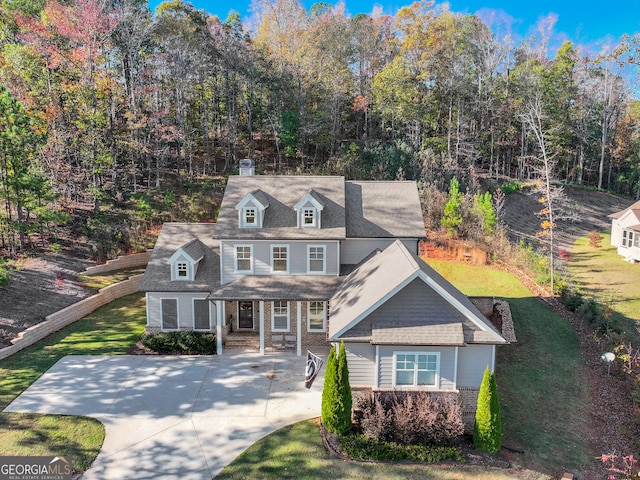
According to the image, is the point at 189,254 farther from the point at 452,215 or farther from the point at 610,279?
the point at 610,279

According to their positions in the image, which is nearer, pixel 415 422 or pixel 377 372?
pixel 415 422

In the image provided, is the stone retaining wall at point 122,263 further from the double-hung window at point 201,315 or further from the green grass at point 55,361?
the double-hung window at point 201,315

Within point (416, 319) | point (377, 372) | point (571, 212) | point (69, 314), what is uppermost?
point (571, 212)

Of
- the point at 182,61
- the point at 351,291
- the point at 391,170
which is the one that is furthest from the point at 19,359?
the point at 391,170

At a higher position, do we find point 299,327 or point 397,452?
point 299,327

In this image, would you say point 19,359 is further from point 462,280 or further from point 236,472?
point 462,280

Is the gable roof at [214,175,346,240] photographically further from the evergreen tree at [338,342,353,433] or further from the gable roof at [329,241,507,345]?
the evergreen tree at [338,342,353,433]

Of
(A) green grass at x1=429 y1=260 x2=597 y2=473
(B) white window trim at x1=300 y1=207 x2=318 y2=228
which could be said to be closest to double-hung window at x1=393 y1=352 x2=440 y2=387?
(A) green grass at x1=429 y1=260 x2=597 y2=473

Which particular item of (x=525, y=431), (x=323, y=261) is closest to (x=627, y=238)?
(x=525, y=431)
